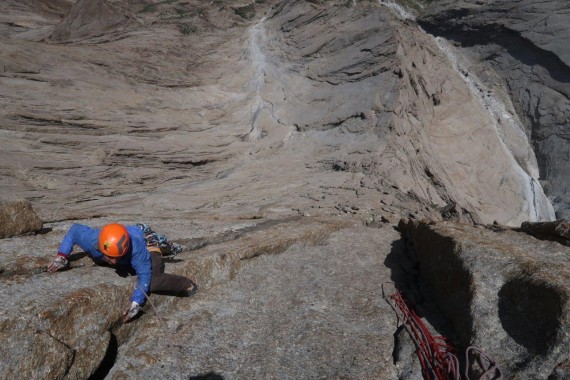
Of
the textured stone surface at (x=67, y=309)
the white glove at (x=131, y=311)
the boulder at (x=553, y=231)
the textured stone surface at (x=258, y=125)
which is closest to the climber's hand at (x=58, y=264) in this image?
the textured stone surface at (x=67, y=309)

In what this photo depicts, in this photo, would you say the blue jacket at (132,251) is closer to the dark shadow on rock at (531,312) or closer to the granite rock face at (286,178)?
the granite rock face at (286,178)

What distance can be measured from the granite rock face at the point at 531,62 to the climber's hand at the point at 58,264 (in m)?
29.6

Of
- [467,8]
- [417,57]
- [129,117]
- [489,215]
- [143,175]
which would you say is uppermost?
[467,8]

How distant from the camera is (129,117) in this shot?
23.3 meters

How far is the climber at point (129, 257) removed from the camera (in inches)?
284

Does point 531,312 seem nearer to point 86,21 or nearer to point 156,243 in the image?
point 156,243

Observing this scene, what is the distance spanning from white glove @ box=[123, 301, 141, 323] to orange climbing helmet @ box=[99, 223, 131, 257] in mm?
813

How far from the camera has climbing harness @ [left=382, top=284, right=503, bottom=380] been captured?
265 inches

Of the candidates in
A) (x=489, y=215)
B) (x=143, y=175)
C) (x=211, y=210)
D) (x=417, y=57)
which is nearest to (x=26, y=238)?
(x=211, y=210)

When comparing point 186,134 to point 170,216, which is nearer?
point 170,216

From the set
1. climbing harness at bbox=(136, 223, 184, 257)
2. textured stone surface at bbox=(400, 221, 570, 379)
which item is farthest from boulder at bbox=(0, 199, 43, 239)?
textured stone surface at bbox=(400, 221, 570, 379)

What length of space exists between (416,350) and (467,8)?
36702 mm

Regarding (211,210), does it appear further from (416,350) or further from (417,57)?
(417,57)

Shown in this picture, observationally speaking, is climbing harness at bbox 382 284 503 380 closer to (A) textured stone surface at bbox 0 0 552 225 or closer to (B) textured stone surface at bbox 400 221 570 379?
(B) textured stone surface at bbox 400 221 570 379
